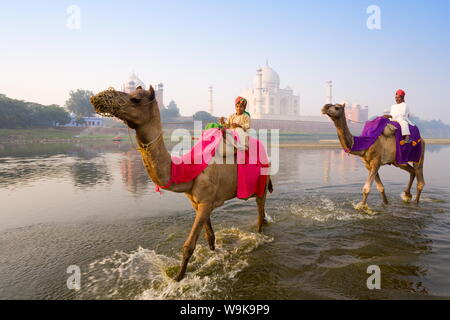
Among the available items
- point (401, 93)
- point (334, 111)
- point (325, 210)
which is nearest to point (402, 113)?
point (401, 93)

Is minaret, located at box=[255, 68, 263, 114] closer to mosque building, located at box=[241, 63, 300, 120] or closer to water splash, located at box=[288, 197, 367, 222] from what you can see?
mosque building, located at box=[241, 63, 300, 120]

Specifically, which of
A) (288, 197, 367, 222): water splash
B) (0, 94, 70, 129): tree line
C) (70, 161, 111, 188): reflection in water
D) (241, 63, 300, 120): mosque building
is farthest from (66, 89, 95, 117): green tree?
(288, 197, 367, 222): water splash

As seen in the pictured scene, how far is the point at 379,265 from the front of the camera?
13.3 ft

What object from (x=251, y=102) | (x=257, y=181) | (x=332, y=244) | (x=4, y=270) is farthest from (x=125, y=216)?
(x=251, y=102)

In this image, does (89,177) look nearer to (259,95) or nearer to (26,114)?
(26,114)

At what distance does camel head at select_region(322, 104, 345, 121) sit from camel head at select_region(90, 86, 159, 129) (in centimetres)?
412

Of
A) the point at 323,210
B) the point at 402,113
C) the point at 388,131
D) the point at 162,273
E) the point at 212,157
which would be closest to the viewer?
the point at 162,273

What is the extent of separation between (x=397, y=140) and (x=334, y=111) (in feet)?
7.85

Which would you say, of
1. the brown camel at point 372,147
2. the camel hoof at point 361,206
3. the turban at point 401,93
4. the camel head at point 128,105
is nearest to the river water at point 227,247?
the camel hoof at point 361,206

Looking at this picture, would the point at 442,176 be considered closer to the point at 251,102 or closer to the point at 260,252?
the point at 260,252

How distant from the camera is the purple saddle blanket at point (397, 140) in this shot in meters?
6.75

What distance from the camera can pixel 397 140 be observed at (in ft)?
23.3
